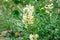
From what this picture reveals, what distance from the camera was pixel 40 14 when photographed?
9.21ft

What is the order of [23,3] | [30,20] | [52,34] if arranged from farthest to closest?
[23,3], [52,34], [30,20]

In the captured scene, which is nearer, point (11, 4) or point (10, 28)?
point (10, 28)

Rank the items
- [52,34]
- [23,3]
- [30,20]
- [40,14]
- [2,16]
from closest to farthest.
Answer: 1. [30,20]
2. [52,34]
3. [40,14]
4. [2,16]
5. [23,3]

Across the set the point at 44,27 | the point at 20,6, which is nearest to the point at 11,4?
the point at 20,6

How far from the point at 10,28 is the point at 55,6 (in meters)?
0.71

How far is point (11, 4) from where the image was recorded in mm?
3549

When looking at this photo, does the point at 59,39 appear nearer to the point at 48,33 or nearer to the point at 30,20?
the point at 48,33

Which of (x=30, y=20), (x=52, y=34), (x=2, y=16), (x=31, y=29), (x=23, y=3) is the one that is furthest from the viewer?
(x=23, y=3)

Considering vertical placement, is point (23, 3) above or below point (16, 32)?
above

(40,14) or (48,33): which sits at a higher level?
(40,14)

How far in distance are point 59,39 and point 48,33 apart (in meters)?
0.15

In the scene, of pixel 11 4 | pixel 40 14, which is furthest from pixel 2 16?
pixel 40 14

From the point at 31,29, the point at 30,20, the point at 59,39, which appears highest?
the point at 30,20

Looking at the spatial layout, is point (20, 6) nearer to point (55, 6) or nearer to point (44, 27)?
point (55, 6)
